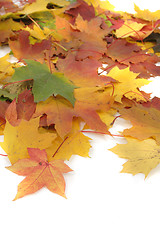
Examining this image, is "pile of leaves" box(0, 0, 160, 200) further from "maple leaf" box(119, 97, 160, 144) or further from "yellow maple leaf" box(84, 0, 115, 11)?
"yellow maple leaf" box(84, 0, 115, 11)

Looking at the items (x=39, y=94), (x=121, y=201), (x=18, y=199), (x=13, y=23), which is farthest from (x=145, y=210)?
(x=13, y=23)

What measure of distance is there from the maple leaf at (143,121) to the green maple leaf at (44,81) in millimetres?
188

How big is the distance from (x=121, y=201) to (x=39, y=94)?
A: 1.27 feet

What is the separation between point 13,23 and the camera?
1.37m

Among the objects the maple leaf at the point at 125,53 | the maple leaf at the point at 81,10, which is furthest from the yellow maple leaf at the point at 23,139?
the maple leaf at the point at 81,10

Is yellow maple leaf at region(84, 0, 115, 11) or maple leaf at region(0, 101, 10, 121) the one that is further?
yellow maple leaf at region(84, 0, 115, 11)

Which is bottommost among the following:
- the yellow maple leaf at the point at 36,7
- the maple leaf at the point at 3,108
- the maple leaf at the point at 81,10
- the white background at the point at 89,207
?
the white background at the point at 89,207

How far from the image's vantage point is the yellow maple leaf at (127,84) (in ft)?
3.22

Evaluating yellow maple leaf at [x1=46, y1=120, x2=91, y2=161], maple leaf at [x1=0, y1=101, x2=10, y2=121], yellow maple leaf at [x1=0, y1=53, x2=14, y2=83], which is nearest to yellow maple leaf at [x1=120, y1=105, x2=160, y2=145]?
yellow maple leaf at [x1=46, y1=120, x2=91, y2=161]

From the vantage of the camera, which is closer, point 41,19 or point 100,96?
point 100,96

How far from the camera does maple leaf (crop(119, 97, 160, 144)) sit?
2.78ft

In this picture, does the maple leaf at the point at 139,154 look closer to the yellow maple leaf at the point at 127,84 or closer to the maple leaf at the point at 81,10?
the yellow maple leaf at the point at 127,84

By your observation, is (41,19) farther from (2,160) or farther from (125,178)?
(125,178)

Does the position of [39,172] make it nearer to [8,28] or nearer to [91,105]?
[91,105]
